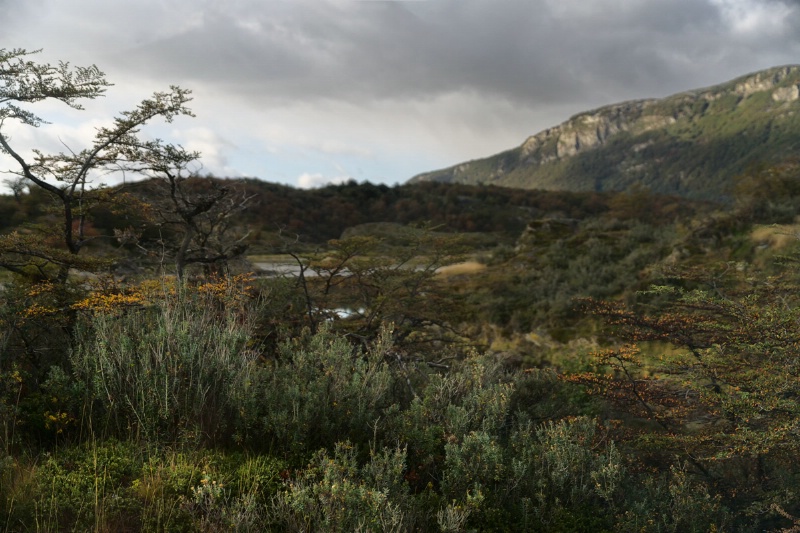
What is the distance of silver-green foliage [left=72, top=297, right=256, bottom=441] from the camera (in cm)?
360

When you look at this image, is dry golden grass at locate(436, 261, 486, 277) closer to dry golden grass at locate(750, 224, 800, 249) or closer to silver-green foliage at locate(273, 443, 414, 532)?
dry golden grass at locate(750, 224, 800, 249)

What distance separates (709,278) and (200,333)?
7555 millimetres

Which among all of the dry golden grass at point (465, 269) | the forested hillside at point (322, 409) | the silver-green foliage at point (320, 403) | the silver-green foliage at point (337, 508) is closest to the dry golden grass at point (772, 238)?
the forested hillside at point (322, 409)

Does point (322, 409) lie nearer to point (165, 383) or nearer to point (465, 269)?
point (165, 383)

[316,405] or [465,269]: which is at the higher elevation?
[465,269]

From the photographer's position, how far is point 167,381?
3.59m

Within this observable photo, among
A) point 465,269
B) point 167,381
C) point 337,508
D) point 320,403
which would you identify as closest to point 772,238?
point 465,269

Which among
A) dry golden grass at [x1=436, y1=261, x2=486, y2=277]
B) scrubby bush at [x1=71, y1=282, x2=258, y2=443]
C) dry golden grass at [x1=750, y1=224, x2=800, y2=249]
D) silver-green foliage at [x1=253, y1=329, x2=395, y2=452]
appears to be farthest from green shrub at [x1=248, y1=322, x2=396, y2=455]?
dry golden grass at [x1=436, y1=261, x2=486, y2=277]

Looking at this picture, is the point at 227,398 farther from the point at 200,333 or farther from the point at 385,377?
the point at 385,377

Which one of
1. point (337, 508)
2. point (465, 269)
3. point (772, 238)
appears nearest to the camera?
point (337, 508)

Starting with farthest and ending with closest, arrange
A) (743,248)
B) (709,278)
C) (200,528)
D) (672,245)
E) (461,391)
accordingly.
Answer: (672,245), (743,248), (709,278), (461,391), (200,528)

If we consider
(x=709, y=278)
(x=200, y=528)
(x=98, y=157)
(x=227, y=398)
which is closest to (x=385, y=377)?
(x=227, y=398)

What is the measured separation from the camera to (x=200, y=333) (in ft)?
14.3

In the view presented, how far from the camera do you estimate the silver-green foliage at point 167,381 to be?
11.8ft
